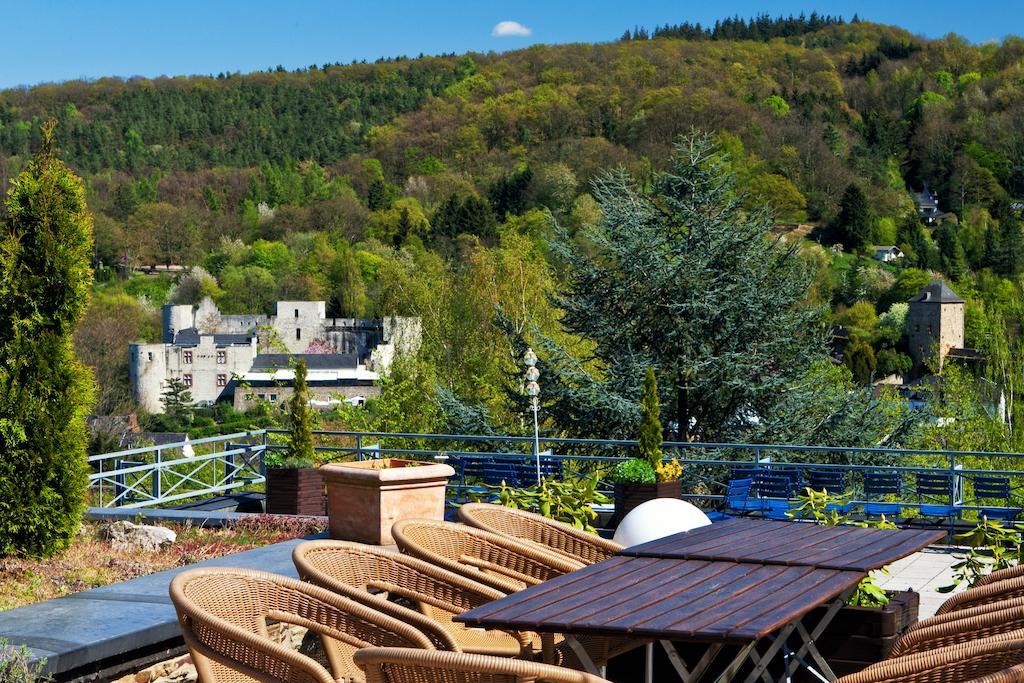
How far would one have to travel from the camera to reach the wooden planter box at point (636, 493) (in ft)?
27.9

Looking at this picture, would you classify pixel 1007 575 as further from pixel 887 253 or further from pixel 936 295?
pixel 887 253

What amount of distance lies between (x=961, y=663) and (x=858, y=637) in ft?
5.30

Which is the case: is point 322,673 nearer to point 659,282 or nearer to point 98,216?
point 659,282

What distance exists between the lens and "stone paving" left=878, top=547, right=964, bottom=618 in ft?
23.2

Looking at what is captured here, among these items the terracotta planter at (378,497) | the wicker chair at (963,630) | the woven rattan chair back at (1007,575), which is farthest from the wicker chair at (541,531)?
the wicker chair at (963,630)

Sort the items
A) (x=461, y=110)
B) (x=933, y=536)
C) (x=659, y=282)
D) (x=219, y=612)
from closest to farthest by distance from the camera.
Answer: (x=219, y=612)
(x=933, y=536)
(x=659, y=282)
(x=461, y=110)

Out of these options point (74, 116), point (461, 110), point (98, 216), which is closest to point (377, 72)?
point (461, 110)

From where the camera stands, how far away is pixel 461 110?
4599 inches

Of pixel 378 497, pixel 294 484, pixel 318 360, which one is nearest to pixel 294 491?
pixel 294 484

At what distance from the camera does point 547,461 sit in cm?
1102

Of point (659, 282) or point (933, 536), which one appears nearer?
point (933, 536)

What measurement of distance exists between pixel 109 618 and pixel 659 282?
A: 12.4m

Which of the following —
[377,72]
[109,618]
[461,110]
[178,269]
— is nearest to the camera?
[109,618]

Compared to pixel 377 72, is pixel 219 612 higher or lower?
lower
